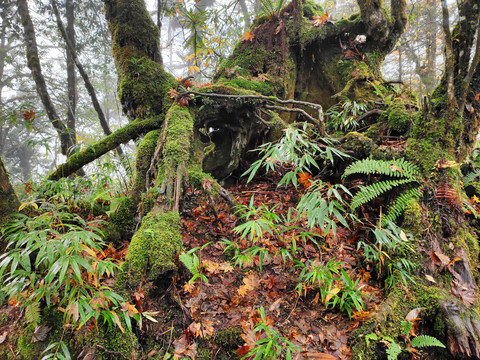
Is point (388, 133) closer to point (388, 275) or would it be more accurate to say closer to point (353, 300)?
point (388, 275)

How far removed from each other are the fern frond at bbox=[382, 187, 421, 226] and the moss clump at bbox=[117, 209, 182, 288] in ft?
8.29

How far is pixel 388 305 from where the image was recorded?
2.34m

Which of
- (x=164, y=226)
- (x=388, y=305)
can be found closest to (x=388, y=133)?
(x=388, y=305)

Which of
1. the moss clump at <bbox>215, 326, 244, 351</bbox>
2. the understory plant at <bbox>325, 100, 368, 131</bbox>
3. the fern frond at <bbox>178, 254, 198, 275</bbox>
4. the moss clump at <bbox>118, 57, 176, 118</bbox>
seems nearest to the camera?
the fern frond at <bbox>178, 254, 198, 275</bbox>

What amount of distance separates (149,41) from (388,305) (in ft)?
18.8

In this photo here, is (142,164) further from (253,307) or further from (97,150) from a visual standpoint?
(253,307)

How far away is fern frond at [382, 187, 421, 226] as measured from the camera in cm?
290

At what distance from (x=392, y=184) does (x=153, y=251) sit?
9.59ft

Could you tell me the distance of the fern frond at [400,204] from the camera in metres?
2.90

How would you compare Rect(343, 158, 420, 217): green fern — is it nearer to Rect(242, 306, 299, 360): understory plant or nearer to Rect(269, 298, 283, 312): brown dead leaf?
Rect(269, 298, 283, 312): brown dead leaf

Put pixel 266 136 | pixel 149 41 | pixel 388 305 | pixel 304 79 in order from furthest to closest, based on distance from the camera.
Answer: pixel 304 79, pixel 266 136, pixel 149 41, pixel 388 305

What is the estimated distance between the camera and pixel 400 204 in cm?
293

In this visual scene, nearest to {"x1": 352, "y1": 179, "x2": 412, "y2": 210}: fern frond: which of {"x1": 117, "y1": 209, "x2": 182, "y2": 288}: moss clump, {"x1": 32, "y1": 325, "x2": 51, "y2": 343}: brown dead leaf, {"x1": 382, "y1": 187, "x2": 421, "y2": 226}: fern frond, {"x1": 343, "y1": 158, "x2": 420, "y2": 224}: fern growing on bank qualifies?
{"x1": 343, "y1": 158, "x2": 420, "y2": 224}: fern growing on bank

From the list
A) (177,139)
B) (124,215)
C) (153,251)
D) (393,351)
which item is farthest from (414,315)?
(124,215)
